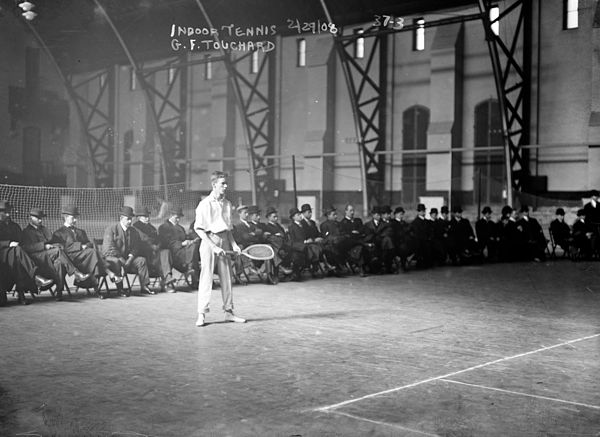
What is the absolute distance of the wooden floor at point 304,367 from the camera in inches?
183

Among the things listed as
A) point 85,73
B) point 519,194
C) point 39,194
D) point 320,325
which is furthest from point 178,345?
point 85,73

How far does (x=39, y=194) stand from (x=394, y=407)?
59.0 ft

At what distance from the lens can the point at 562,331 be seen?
27.3 ft

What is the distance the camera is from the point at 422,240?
16688 millimetres

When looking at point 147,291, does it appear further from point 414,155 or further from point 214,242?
point 414,155

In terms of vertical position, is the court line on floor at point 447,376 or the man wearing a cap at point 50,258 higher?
the man wearing a cap at point 50,258

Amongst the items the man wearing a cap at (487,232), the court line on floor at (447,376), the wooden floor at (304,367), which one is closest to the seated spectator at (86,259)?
the wooden floor at (304,367)

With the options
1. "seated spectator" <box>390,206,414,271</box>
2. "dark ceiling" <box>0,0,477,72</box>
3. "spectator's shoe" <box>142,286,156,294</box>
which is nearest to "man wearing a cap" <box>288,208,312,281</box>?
"seated spectator" <box>390,206,414,271</box>

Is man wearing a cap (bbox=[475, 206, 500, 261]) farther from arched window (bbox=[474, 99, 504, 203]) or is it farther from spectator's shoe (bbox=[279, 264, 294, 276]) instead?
spectator's shoe (bbox=[279, 264, 294, 276])

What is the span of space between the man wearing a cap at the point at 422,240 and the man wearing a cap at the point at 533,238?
3120mm

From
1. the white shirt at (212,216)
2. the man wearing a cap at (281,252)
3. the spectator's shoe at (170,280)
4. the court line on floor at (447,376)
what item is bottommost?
the court line on floor at (447,376)

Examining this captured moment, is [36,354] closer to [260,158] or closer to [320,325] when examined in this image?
[320,325]

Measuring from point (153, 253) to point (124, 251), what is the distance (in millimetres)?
576

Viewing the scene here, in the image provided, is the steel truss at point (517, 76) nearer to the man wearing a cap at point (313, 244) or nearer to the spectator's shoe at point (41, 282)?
the man wearing a cap at point (313, 244)
